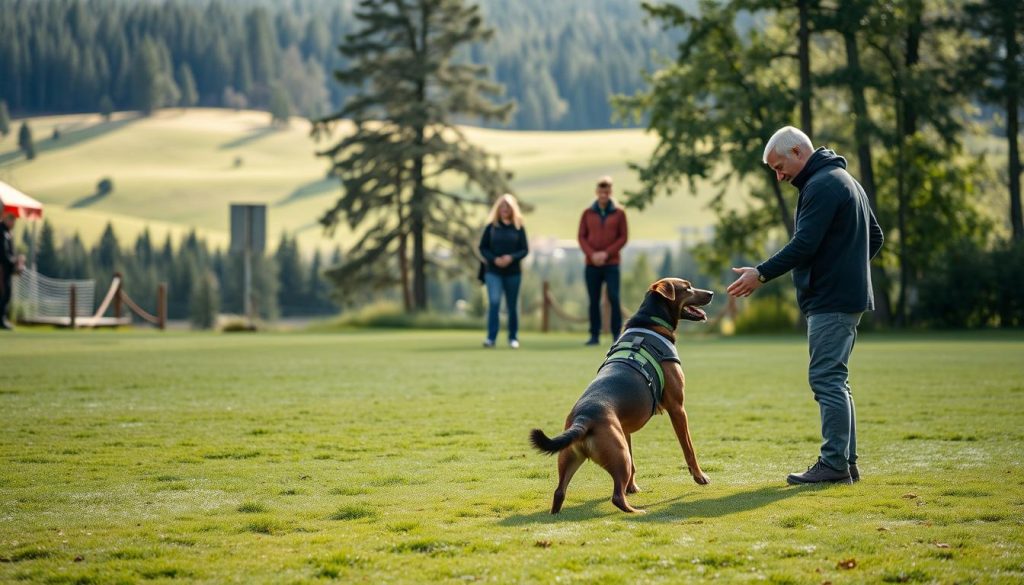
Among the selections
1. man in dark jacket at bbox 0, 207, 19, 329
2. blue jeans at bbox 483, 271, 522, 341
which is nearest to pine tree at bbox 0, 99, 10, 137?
man in dark jacket at bbox 0, 207, 19, 329

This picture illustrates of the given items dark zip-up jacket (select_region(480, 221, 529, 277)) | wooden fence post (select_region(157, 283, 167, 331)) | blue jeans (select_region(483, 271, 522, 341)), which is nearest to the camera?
dark zip-up jacket (select_region(480, 221, 529, 277))

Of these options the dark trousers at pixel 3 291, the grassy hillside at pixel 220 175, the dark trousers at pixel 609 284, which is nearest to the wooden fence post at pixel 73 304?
the dark trousers at pixel 3 291

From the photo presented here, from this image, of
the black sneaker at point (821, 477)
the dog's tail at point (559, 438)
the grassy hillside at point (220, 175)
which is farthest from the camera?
the grassy hillside at point (220, 175)

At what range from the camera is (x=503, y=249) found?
63.8ft

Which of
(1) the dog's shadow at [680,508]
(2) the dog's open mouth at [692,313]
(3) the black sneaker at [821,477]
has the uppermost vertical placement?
(2) the dog's open mouth at [692,313]

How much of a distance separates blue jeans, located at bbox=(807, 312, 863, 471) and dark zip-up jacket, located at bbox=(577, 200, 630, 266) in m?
11.4

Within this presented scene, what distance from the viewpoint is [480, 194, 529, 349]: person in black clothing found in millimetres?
19219

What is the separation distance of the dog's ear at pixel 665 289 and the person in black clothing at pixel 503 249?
11.1m

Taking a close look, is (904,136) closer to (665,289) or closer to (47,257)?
(665,289)

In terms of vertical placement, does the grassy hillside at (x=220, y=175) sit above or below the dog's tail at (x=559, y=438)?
above

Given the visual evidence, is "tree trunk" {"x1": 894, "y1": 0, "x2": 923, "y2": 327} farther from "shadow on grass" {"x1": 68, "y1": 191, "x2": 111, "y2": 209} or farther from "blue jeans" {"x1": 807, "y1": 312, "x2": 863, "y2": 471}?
"shadow on grass" {"x1": 68, "y1": 191, "x2": 111, "y2": 209}

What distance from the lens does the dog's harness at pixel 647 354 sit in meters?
7.20

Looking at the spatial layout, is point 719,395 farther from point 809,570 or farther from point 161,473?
point 809,570

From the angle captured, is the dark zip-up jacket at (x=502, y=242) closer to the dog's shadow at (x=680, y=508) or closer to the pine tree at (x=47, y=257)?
the dog's shadow at (x=680, y=508)
